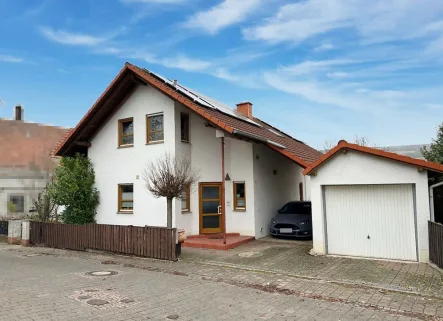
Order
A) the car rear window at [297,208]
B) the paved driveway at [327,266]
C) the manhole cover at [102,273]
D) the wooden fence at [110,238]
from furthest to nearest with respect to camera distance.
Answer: the car rear window at [297,208]
the wooden fence at [110,238]
the manhole cover at [102,273]
the paved driveway at [327,266]

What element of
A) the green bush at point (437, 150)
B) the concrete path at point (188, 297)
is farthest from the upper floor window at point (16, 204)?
the green bush at point (437, 150)

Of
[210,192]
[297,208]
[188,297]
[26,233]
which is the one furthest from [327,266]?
[26,233]

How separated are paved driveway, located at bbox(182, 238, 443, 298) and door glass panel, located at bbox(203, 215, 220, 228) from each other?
7.54ft

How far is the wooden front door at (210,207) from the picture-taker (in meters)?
14.8

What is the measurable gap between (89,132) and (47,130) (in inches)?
158

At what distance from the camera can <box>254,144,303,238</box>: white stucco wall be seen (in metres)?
14.7

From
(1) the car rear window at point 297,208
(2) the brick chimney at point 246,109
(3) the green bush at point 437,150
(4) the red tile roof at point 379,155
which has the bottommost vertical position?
(1) the car rear window at point 297,208

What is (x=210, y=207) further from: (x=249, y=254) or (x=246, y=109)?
(x=246, y=109)

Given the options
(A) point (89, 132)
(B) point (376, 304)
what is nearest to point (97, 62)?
(A) point (89, 132)

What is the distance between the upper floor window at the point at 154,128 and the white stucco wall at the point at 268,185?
4.16 metres

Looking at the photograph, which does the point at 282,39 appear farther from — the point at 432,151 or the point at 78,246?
the point at 78,246

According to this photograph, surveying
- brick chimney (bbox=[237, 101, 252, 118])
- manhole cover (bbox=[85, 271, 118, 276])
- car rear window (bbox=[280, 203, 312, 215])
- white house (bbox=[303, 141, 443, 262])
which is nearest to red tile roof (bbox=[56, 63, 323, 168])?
white house (bbox=[303, 141, 443, 262])

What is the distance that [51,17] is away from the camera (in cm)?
1316

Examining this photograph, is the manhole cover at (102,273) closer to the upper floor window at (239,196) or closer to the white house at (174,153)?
the white house at (174,153)
